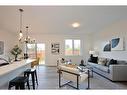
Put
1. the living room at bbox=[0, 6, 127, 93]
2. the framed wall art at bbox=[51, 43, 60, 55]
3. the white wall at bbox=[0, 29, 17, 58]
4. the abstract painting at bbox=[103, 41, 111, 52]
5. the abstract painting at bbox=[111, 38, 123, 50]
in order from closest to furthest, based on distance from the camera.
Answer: the living room at bbox=[0, 6, 127, 93] → the abstract painting at bbox=[111, 38, 123, 50] → the abstract painting at bbox=[103, 41, 111, 52] → the white wall at bbox=[0, 29, 17, 58] → the framed wall art at bbox=[51, 43, 60, 55]

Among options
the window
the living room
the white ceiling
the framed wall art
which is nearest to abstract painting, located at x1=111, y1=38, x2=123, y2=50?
the living room

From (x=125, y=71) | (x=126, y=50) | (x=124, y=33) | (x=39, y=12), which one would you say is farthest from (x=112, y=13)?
(x=39, y=12)

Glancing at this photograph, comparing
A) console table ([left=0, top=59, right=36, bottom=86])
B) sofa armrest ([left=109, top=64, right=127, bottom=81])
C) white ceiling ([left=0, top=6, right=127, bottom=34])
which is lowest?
sofa armrest ([left=109, top=64, right=127, bottom=81])

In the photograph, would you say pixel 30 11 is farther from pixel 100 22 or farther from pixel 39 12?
pixel 100 22

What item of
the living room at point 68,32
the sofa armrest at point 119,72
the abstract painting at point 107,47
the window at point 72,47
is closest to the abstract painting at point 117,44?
the living room at point 68,32

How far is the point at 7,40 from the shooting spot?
938 cm

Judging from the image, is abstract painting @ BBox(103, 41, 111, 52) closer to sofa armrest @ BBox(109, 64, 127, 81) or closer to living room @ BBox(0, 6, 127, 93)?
living room @ BBox(0, 6, 127, 93)

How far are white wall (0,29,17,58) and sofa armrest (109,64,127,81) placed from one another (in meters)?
6.40

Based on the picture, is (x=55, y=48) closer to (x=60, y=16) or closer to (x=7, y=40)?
(x=7, y=40)

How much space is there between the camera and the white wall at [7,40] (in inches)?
Answer: 342

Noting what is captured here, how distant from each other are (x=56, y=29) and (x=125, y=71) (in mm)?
5510

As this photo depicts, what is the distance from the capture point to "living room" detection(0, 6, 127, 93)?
625 centimetres

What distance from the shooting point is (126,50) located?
6.32 meters

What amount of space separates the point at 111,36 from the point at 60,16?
2.94m
